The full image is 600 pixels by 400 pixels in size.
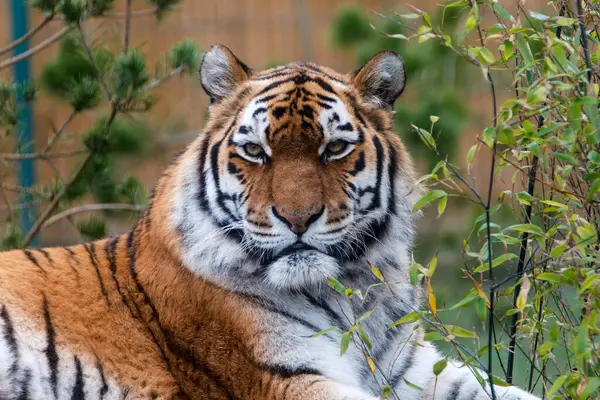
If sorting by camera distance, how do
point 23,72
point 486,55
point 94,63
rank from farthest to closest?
1. point 23,72
2. point 94,63
3. point 486,55

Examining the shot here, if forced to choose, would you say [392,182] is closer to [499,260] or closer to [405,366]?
[405,366]

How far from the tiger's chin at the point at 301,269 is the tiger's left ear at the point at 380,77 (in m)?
0.66

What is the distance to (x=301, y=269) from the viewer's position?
9.94ft

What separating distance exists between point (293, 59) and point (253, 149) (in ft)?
18.5

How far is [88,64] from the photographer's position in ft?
18.7

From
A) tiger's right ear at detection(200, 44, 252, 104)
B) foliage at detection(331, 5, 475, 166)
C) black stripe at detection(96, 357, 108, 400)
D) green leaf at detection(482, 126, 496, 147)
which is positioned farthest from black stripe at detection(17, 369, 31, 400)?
foliage at detection(331, 5, 475, 166)

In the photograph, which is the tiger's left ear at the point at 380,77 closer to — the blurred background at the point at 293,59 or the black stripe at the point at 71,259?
the black stripe at the point at 71,259

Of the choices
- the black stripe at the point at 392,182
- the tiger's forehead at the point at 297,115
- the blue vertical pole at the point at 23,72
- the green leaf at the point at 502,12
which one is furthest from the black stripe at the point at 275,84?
the blue vertical pole at the point at 23,72

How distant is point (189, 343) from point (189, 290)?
184mm

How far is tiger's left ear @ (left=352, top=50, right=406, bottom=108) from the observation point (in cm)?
336

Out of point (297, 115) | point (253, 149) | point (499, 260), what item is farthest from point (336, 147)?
point (499, 260)

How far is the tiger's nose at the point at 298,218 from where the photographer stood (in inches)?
116

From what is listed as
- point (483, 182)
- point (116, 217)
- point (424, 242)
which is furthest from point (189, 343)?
point (483, 182)

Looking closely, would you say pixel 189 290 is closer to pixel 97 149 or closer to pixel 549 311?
pixel 549 311
